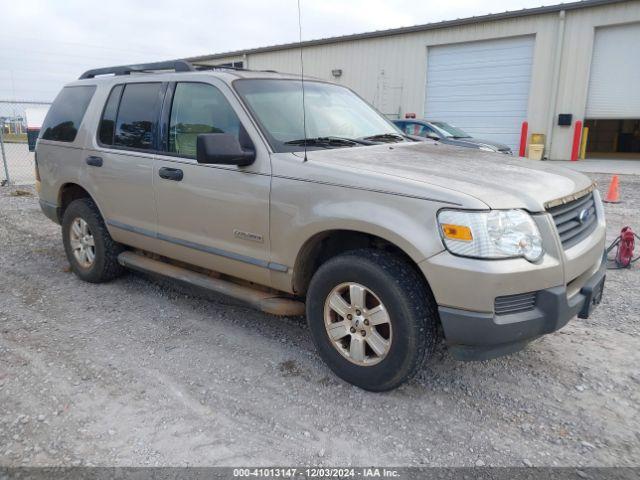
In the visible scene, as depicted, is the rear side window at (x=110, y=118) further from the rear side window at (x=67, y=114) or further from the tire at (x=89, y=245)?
the tire at (x=89, y=245)

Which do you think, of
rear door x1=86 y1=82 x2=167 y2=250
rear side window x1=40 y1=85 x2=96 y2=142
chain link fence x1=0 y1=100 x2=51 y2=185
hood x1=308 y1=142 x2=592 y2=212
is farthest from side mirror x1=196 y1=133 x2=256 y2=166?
chain link fence x1=0 y1=100 x2=51 y2=185

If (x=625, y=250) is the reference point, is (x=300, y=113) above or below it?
above

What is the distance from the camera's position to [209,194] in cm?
369

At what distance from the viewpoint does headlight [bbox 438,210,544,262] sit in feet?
8.44

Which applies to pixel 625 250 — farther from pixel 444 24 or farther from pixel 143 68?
pixel 444 24

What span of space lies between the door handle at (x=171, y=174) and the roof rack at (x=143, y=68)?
86cm

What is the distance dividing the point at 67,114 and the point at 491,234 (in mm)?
4353

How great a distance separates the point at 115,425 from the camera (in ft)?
9.19

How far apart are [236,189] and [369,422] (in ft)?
5.62

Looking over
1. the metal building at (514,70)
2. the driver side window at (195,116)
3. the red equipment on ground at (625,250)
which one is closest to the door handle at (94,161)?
the driver side window at (195,116)

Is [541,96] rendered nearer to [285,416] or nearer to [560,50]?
[560,50]

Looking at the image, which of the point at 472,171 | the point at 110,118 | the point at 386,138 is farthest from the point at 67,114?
the point at 472,171

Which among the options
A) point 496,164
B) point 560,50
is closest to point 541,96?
point 560,50

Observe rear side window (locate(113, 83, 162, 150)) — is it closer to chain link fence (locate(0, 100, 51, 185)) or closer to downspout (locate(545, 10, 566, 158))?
chain link fence (locate(0, 100, 51, 185))
